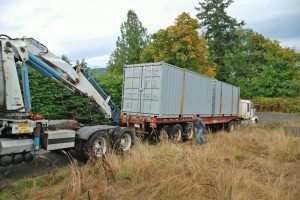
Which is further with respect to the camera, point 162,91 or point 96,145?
point 162,91

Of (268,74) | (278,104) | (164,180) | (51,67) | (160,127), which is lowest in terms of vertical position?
(164,180)

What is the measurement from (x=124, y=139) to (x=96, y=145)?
4.56ft

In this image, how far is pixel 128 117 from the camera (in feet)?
55.2

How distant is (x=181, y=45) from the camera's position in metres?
34.6

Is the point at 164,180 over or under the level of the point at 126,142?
under

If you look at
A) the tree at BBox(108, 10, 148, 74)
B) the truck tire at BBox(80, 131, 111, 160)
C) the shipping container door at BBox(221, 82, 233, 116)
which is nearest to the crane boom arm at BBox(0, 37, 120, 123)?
the truck tire at BBox(80, 131, 111, 160)

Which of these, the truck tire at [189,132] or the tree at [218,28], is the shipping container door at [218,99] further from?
the tree at [218,28]

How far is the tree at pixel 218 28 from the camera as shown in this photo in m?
53.2

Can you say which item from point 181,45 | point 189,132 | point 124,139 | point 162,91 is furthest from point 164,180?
point 181,45

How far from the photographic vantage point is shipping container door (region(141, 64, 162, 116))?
1617cm

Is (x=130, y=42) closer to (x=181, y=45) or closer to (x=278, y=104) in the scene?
(x=181, y=45)

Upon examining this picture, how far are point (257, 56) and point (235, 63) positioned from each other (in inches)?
305

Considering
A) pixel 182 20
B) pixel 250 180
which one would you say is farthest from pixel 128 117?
pixel 182 20

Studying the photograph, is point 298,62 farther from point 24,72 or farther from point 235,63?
point 24,72
